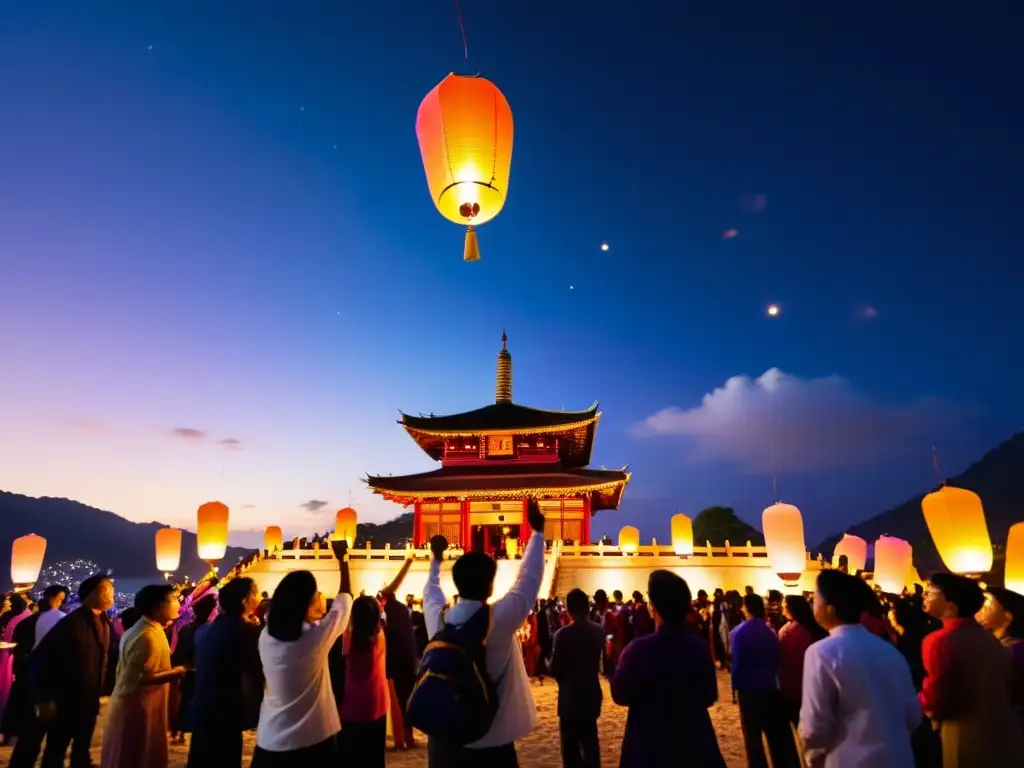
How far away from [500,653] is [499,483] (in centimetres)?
2178

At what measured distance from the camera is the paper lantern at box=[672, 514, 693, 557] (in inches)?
779

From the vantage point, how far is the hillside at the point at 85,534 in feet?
384

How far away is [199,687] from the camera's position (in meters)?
3.61

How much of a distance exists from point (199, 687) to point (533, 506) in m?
2.44

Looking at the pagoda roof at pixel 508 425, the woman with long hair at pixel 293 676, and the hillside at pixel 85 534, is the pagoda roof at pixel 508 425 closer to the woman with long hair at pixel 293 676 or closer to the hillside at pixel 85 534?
the woman with long hair at pixel 293 676

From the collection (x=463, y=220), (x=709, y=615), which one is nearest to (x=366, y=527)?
(x=709, y=615)

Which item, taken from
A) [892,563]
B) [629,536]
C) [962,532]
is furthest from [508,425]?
[962,532]

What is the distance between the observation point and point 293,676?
3031mm

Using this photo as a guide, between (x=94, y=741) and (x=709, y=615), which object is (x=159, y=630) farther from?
(x=709, y=615)

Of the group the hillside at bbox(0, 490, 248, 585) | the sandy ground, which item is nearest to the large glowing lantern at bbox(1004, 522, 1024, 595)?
the sandy ground

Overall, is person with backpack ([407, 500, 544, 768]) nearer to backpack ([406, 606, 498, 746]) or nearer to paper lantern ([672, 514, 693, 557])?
backpack ([406, 606, 498, 746])

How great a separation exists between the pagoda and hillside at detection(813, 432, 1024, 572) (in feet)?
214

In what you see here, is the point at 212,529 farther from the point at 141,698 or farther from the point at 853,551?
the point at 853,551

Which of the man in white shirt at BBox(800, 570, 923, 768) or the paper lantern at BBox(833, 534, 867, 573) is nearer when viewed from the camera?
the man in white shirt at BBox(800, 570, 923, 768)
